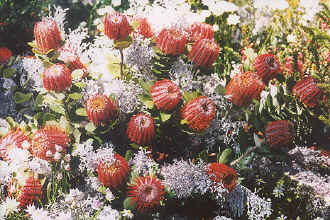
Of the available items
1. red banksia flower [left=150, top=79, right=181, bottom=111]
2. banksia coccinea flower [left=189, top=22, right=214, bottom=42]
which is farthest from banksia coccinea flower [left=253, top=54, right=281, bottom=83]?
red banksia flower [left=150, top=79, right=181, bottom=111]

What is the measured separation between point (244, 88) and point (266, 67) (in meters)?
0.18

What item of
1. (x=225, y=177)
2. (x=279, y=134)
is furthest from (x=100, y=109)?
(x=279, y=134)

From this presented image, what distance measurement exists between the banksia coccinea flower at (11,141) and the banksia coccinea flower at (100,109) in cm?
36

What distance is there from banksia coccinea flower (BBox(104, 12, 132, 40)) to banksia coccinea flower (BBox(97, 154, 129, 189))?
1.66ft

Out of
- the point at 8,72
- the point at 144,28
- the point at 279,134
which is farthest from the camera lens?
the point at 8,72

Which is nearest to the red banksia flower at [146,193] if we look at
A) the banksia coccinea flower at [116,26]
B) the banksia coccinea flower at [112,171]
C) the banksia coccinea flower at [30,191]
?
the banksia coccinea flower at [112,171]

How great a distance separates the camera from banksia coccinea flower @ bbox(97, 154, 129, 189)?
1.34 metres

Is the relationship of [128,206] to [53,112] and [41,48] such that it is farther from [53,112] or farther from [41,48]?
[41,48]

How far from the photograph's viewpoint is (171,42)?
151 centimetres

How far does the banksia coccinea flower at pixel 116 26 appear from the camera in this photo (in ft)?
4.67

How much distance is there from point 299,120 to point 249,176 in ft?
1.41

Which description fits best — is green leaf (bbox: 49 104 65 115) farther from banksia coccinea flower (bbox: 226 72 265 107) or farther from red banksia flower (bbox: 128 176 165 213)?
banksia coccinea flower (bbox: 226 72 265 107)

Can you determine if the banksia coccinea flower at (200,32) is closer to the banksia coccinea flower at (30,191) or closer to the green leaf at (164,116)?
the green leaf at (164,116)

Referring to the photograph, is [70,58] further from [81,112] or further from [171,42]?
[171,42]
